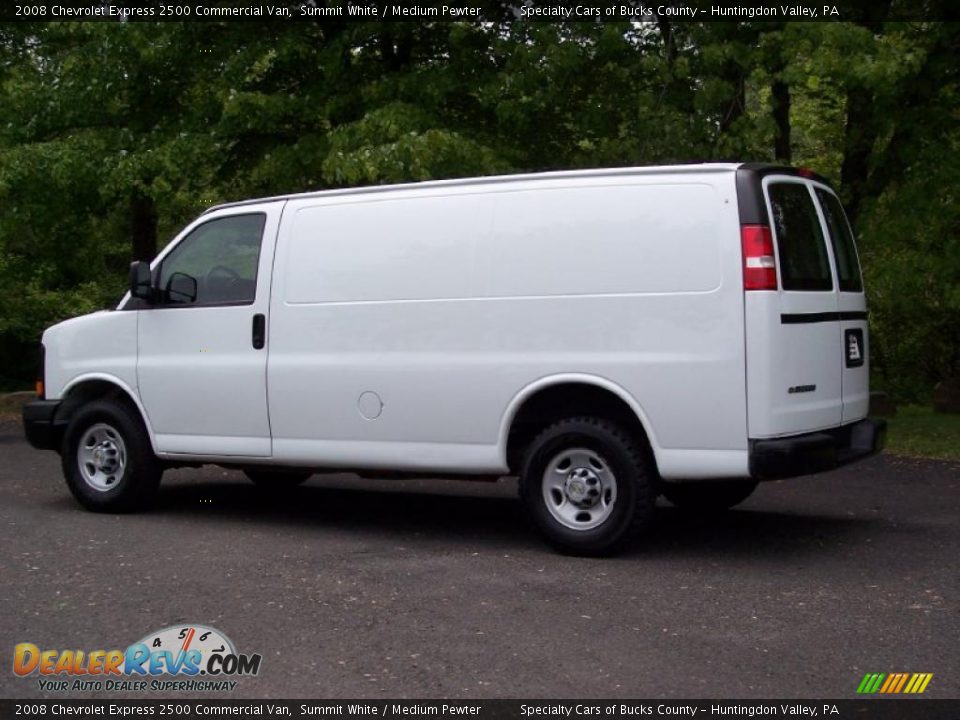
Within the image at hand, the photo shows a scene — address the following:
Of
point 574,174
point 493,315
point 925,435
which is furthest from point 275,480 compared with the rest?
point 925,435

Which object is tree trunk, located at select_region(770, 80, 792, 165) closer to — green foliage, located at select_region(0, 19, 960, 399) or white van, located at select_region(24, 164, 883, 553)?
green foliage, located at select_region(0, 19, 960, 399)

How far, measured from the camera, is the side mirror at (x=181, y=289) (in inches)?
356

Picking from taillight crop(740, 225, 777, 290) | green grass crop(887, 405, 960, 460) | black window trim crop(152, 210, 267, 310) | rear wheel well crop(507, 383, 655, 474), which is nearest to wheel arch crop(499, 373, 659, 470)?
rear wheel well crop(507, 383, 655, 474)

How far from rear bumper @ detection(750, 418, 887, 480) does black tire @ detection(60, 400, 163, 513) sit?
175 inches

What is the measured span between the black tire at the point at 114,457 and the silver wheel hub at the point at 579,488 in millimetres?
3196

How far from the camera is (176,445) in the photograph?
9062 millimetres

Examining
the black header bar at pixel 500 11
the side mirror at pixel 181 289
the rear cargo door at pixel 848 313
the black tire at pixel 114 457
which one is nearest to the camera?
the rear cargo door at pixel 848 313

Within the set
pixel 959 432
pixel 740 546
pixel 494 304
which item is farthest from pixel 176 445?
pixel 959 432

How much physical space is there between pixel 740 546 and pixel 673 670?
9.39ft

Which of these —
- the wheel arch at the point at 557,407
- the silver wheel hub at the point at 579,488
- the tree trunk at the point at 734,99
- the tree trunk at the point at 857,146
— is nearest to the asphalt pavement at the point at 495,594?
the silver wheel hub at the point at 579,488

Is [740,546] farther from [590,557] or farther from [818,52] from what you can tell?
[818,52]

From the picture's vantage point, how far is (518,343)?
774 cm

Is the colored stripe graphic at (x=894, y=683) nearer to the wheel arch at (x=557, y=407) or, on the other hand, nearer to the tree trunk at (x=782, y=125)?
the wheel arch at (x=557, y=407)

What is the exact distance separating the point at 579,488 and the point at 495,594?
1.17m
